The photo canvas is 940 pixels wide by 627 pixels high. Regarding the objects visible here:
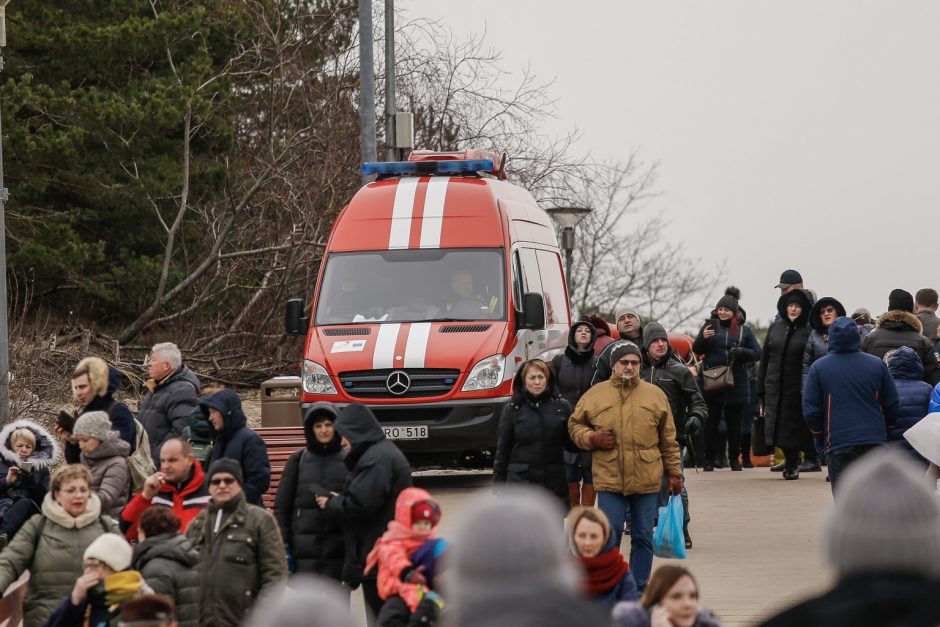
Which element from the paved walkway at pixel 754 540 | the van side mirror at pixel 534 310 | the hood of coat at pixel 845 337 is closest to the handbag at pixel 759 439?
the paved walkway at pixel 754 540

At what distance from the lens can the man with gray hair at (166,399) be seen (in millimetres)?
10867

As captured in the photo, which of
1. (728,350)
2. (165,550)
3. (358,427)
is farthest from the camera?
(728,350)

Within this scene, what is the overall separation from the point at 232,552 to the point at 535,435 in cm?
314

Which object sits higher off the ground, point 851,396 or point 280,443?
point 851,396

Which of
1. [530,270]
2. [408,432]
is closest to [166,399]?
[408,432]

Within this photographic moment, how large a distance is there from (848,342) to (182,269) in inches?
786

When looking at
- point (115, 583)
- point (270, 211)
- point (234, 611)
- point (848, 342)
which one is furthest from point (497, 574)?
point (270, 211)

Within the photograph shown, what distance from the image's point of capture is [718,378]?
16609 mm

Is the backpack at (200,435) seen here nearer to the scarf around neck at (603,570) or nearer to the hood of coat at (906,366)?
the scarf around neck at (603,570)

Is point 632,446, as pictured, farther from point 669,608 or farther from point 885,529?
point 885,529

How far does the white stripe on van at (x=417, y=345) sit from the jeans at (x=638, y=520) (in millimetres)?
5556

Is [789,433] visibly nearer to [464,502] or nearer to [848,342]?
[464,502]

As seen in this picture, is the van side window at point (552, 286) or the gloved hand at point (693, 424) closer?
the gloved hand at point (693, 424)

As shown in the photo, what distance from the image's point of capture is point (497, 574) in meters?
2.82
